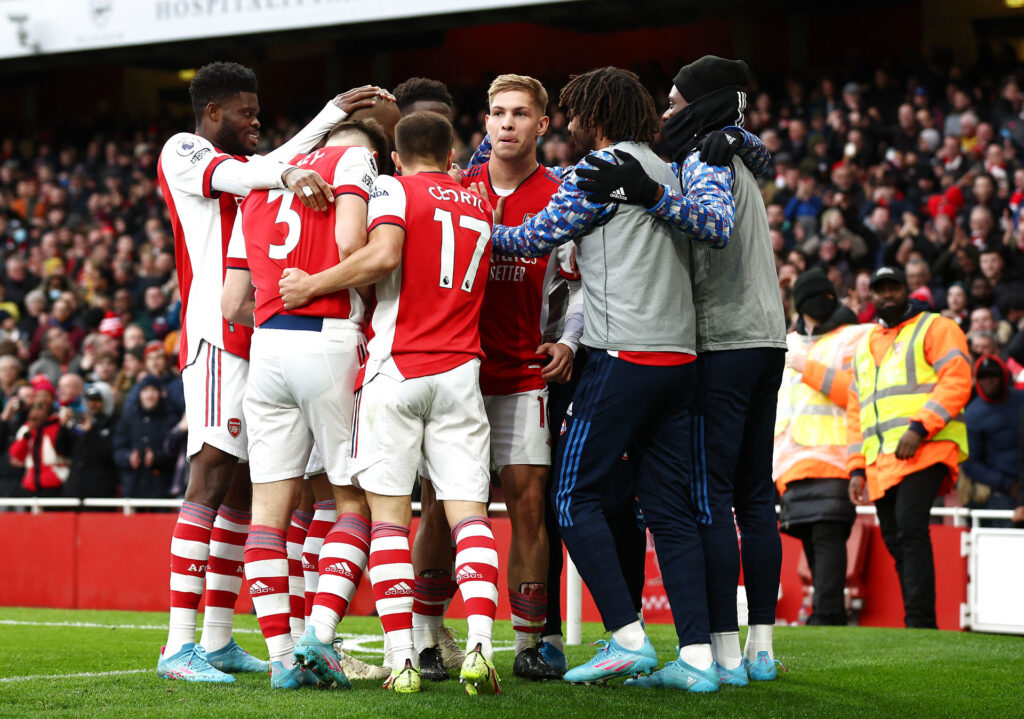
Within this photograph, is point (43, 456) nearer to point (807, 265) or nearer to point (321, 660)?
point (807, 265)

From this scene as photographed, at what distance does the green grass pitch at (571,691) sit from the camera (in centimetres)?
393

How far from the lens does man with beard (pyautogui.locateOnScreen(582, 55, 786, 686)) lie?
15.5ft

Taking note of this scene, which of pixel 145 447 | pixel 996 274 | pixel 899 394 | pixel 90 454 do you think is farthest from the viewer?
pixel 90 454

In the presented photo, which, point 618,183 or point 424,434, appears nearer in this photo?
point 618,183

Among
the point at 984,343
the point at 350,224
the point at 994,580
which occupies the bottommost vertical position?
the point at 994,580

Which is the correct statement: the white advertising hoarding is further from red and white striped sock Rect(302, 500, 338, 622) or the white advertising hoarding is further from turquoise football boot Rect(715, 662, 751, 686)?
turquoise football boot Rect(715, 662, 751, 686)

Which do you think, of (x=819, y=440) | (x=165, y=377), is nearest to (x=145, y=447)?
(x=165, y=377)

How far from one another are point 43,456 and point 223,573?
7703 millimetres

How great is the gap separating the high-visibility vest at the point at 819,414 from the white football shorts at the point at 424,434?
14.0 feet

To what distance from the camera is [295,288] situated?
446 centimetres

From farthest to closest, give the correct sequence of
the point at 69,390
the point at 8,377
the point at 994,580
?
the point at 8,377 → the point at 69,390 → the point at 994,580

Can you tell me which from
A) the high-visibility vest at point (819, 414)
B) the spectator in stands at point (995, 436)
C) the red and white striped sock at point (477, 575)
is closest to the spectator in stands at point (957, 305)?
the spectator in stands at point (995, 436)

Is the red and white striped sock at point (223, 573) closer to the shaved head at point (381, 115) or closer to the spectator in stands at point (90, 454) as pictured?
the shaved head at point (381, 115)

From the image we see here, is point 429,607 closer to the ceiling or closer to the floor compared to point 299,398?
closer to the floor
